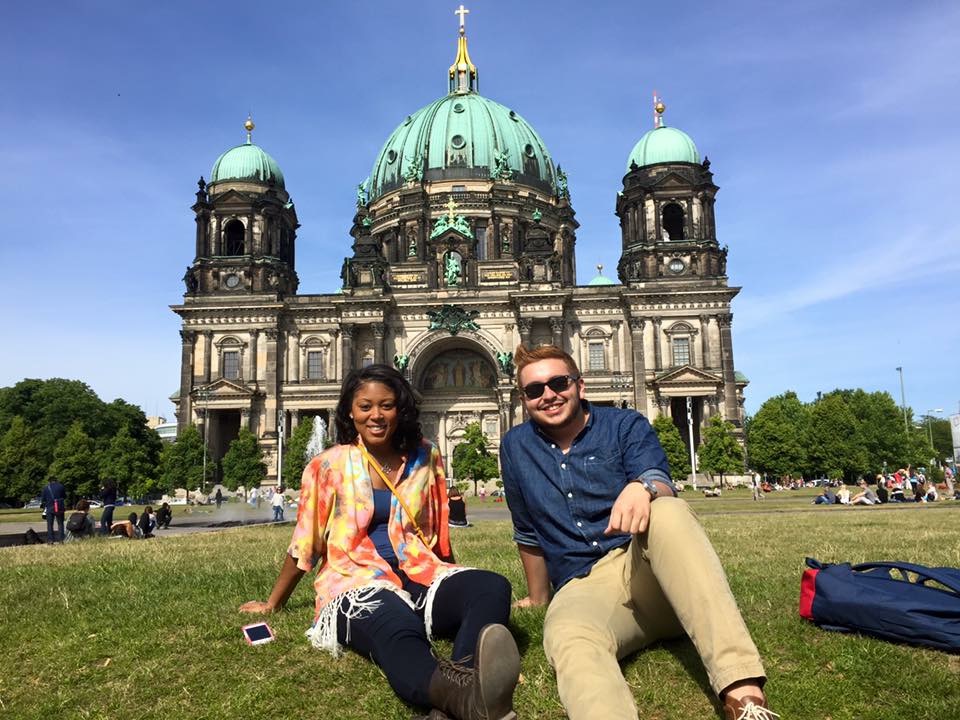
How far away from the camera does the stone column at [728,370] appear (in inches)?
2142

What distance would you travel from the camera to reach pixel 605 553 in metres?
4.57

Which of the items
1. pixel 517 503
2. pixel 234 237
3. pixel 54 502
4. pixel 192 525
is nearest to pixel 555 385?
pixel 517 503

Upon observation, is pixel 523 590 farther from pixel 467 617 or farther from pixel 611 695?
pixel 611 695

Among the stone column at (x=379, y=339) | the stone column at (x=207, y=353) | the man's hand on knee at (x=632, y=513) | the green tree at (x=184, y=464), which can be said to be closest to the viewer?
the man's hand on knee at (x=632, y=513)

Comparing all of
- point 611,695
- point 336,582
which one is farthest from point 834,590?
point 336,582

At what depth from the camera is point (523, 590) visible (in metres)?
7.16

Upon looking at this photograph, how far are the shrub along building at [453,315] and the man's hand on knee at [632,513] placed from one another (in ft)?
169

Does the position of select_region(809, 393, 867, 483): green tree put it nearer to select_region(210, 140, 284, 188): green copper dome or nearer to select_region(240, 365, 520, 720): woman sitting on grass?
select_region(210, 140, 284, 188): green copper dome

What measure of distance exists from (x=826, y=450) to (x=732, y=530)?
2092 inches

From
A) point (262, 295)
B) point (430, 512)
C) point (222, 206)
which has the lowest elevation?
point (430, 512)

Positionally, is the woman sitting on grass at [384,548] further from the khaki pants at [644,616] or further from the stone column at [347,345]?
the stone column at [347,345]

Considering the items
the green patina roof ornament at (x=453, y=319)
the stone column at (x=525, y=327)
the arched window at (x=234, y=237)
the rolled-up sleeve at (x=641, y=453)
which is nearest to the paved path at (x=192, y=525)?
the rolled-up sleeve at (x=641, y=453)

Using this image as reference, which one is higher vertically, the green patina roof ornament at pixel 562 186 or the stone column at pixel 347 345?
the green patina roof ornament at pixel 562 186

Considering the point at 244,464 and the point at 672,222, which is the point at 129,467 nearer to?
the point at 244,464
